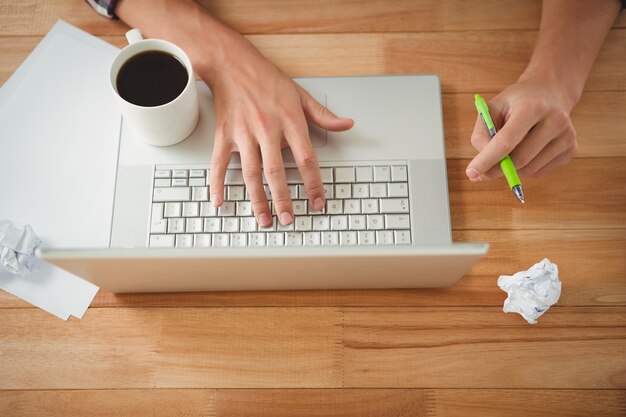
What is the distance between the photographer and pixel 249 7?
0.92 m

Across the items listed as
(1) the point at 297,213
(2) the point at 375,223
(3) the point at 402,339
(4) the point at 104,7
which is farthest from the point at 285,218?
(4) the point at 104,7

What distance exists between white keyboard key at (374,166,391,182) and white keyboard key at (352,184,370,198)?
0.7 inches

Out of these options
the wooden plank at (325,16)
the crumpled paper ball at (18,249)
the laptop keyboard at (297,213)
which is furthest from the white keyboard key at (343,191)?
the crumpled paper ball at (18,249)

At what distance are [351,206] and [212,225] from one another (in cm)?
20

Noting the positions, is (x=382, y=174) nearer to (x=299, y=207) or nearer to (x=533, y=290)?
(x=299, y=207)

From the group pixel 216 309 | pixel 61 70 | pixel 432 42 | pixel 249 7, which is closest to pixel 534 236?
pixel 432 42

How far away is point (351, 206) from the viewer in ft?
2.44

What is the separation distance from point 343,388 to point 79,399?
367 millimetres

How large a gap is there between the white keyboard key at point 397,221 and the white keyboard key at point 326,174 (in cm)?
10

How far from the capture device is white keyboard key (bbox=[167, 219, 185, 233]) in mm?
735

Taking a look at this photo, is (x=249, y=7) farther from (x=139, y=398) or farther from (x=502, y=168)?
(x=139, y=398)

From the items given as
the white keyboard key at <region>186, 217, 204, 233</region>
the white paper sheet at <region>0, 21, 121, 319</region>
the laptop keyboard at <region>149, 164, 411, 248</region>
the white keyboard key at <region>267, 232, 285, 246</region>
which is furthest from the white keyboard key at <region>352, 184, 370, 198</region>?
the white paper sheet at <region>0, 21, 121, 319</region>

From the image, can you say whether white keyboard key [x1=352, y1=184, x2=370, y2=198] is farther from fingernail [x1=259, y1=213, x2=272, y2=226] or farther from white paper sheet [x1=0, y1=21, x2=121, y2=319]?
white paper sheet [x1=0, y1=21, x2=121, y2=319]

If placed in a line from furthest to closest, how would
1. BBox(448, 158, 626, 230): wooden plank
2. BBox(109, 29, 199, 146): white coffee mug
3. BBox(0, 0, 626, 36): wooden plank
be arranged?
BBox(0, 0, 626, 36): wooden plank, BBox(448, 158, 626, 230): wooden plank, BBox(109, 29, 199, 146): white coffee mug
